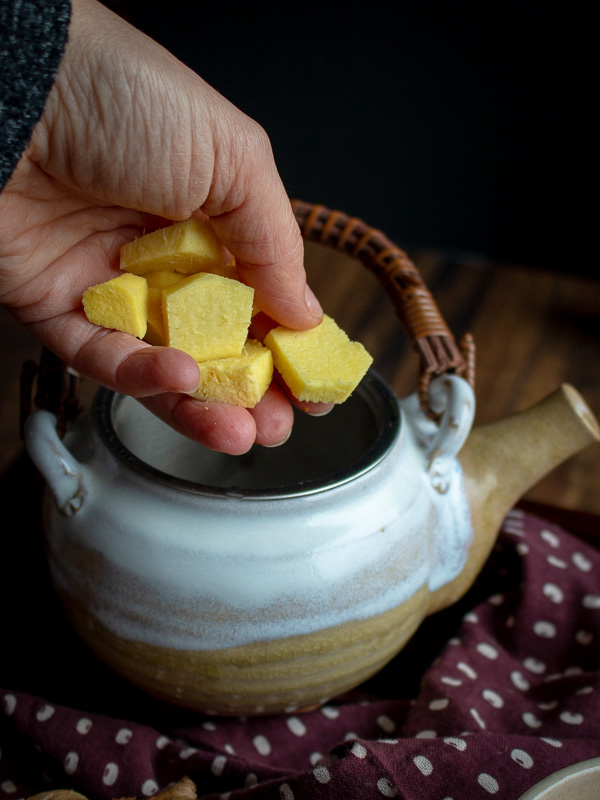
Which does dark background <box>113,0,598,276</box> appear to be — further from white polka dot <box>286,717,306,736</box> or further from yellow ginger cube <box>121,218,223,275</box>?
white polka dot <box>286,717,306,736</box>

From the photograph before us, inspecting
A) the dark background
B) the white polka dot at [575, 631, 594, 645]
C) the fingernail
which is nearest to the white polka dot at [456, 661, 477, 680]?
the white polka dot at [575, 631, 594, 645]

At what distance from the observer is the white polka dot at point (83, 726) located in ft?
1.88

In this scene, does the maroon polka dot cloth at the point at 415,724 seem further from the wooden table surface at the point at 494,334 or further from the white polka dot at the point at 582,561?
the wooden table surface at the point at 494,334

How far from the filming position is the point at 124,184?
0.56 meters

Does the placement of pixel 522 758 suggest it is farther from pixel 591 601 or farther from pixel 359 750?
pixel 591 601

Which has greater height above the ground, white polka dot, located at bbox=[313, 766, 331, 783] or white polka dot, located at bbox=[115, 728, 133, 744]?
white polka dot, located at bbox=[313, 766, 331, 783]

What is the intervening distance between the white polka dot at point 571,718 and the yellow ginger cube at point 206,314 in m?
0.40

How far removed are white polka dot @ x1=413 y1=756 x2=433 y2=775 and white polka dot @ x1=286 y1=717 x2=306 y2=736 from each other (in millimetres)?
145

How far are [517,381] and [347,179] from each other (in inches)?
33.1

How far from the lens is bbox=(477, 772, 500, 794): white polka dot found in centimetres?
49

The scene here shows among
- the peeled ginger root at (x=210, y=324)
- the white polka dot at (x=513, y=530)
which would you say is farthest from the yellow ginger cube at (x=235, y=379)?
the white polka dot at (x=513, y=530)

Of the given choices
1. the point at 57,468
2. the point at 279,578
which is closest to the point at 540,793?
the point at 279,578

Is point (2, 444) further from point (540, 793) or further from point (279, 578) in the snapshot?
point (540, 793)

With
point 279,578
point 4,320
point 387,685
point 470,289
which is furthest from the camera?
point 470,289
